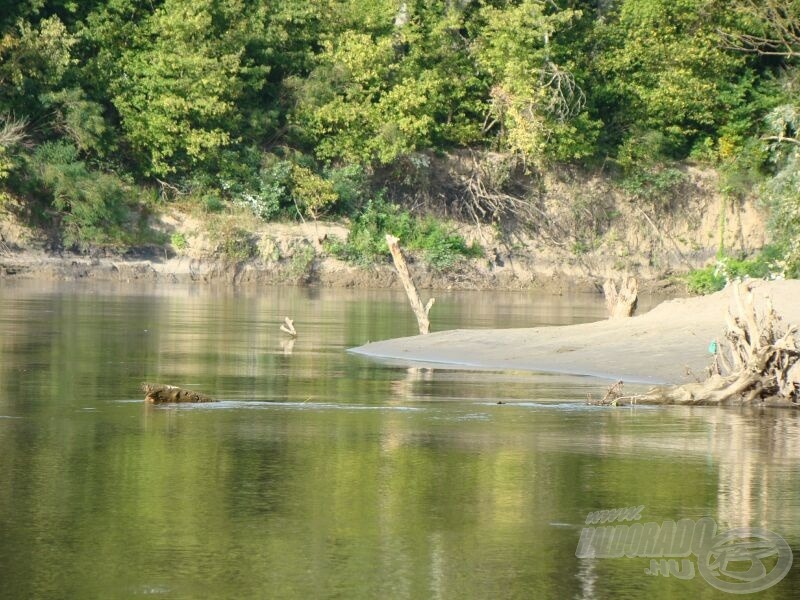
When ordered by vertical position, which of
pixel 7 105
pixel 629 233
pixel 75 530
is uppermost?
pixel 7 105

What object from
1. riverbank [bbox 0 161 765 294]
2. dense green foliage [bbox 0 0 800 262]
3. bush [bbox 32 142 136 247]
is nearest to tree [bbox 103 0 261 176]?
dense green foliage [bbox 0 0 800 262]

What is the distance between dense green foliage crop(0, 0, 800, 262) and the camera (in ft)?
154

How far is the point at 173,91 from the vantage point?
4806 centimetres

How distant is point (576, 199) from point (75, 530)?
45.3 m

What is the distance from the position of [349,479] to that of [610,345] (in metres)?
12.3

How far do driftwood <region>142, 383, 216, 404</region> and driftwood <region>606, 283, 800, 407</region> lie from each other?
4998mm

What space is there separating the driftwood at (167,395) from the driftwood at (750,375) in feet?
16.4

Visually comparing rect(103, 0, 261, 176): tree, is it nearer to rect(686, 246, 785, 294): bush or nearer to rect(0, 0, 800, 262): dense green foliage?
rect(0, 0, 800, 262): dense green foliage

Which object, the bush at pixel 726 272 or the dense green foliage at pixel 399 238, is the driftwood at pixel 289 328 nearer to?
the bush at pixel 726 272

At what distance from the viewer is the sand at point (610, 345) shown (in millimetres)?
22250

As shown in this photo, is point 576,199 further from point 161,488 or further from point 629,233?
point 161,488

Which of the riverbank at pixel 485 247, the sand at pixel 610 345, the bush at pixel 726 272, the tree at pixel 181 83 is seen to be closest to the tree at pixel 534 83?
the riverbank at pixel 485 247

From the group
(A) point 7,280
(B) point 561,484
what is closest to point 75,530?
(B) point 561,484

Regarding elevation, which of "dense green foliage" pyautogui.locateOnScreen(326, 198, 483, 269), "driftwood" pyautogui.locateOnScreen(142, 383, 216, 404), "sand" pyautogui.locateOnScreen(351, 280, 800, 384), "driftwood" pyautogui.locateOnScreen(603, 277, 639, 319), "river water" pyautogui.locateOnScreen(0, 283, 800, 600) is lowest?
"river water" pyautogui.locateOnScreen(0, 283, 800, 600)
